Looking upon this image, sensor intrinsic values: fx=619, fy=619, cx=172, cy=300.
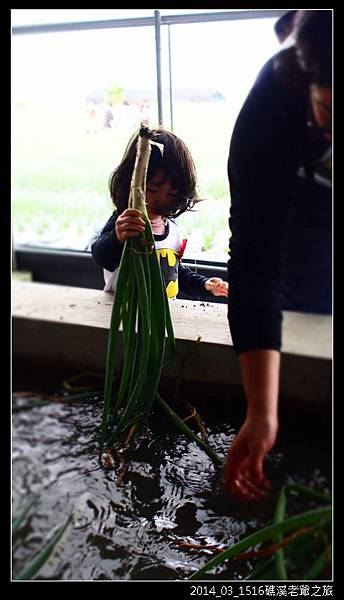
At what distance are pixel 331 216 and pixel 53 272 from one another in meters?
0.25

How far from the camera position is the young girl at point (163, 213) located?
1.73ft

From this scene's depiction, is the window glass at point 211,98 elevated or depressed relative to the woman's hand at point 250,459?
elevated

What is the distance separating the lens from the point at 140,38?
0.53m

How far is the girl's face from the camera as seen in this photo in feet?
1.74

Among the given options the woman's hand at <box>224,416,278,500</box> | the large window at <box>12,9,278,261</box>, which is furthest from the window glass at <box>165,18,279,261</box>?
the woman's hand at <box>224,416,278,500</box>

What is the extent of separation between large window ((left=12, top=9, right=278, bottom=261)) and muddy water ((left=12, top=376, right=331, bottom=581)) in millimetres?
165

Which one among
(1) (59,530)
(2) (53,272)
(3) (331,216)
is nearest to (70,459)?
(1) (59,530)

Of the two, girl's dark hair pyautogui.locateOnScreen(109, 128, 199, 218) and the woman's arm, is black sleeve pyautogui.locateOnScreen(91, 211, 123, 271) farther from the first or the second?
the woman's arm

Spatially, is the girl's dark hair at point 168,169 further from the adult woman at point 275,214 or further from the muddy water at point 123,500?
the muddy water at point 123,500

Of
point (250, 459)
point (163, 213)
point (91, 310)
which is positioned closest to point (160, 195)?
point (163, 213)

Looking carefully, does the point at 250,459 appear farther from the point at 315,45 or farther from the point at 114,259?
the point at 315,45

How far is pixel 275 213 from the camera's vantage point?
497mm

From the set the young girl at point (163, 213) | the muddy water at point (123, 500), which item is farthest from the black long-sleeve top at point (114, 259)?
the muddy water at point (123, 500)

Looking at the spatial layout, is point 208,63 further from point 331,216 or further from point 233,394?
point 233,394
